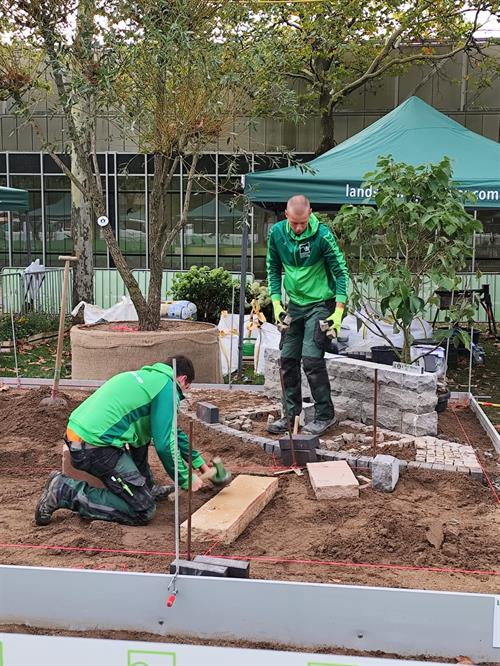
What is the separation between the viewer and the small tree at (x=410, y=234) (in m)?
6.05

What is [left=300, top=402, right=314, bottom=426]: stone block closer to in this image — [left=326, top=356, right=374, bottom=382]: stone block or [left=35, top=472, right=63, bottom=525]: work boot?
[left=326, top=356, right=374, bottom=382]: stone block

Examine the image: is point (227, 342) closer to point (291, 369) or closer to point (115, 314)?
point (115, 314)

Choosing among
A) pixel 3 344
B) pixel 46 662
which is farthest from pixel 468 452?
pixel 3 344

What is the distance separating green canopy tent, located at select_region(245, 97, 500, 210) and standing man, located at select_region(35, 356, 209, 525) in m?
4.23

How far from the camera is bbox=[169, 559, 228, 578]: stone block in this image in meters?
2.95

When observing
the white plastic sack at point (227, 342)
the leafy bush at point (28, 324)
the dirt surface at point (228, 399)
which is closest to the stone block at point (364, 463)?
the dirt surface at point (228, 399)

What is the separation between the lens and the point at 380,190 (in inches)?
248

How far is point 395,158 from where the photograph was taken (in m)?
8.80

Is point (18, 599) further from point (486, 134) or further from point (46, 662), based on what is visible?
point (486, 134)

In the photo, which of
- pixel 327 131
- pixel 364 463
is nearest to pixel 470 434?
pixel 364 463

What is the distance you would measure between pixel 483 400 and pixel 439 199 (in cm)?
290

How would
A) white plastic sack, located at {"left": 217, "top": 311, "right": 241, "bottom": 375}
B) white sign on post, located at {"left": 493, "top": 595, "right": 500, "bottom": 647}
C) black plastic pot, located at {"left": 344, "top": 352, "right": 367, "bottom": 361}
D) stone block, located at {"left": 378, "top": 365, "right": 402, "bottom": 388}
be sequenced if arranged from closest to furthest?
white sign on post, located at {"left": 493, "top": 595, "right": 500, "bottom": 647}, stone block, located at {"left": 378, "top": 365, "right": 402, "bottom": 388}, black plastic pot, located at {"left": 344, "top": 352, "right": 367, "bottom": 361}, white plastic sack, located at {"left": 217, "top": 311, "right": 241, "bottom": 375}

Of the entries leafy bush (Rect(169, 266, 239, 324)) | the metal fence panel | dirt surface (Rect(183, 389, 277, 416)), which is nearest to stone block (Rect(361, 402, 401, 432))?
dirt surface (Rect(183, 389, 277, 416))

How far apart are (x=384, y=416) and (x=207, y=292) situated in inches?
238
